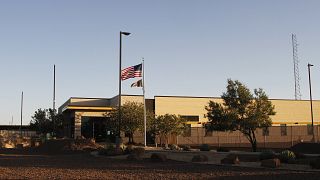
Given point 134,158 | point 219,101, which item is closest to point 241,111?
point 134,158

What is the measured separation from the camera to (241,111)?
1554 inches

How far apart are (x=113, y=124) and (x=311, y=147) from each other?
912 inches

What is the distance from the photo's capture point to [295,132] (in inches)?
2581

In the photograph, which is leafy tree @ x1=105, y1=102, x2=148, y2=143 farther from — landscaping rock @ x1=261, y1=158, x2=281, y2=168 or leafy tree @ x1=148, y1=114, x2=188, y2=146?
landscaping rock @ x1=261, y1=158, x2=281, y2=168

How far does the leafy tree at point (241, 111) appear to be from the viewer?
39.0 metres

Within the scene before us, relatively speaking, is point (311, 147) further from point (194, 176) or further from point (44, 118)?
point (44, 118)

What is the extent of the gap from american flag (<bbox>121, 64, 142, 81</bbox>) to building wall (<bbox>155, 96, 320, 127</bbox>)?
22858 mm

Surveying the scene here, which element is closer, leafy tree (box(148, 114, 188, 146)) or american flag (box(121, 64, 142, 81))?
american flag (box(121, 64, 142, 81))

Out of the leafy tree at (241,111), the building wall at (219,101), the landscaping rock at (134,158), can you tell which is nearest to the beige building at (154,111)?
the building wall at (219,101)

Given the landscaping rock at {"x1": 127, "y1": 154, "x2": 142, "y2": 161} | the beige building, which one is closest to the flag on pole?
the landscaping rock at {"x1": 127, "y1": 154, "x2": 142, "y2": 161}

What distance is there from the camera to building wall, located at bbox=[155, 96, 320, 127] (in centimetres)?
6631

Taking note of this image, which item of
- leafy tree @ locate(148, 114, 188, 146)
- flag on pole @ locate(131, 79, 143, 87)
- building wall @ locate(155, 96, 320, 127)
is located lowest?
leafy tree @ locate(148, 114, 188, 146)

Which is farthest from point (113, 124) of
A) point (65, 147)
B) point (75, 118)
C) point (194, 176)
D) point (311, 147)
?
point (194, 176)

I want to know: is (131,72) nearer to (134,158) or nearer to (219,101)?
(134,158)
